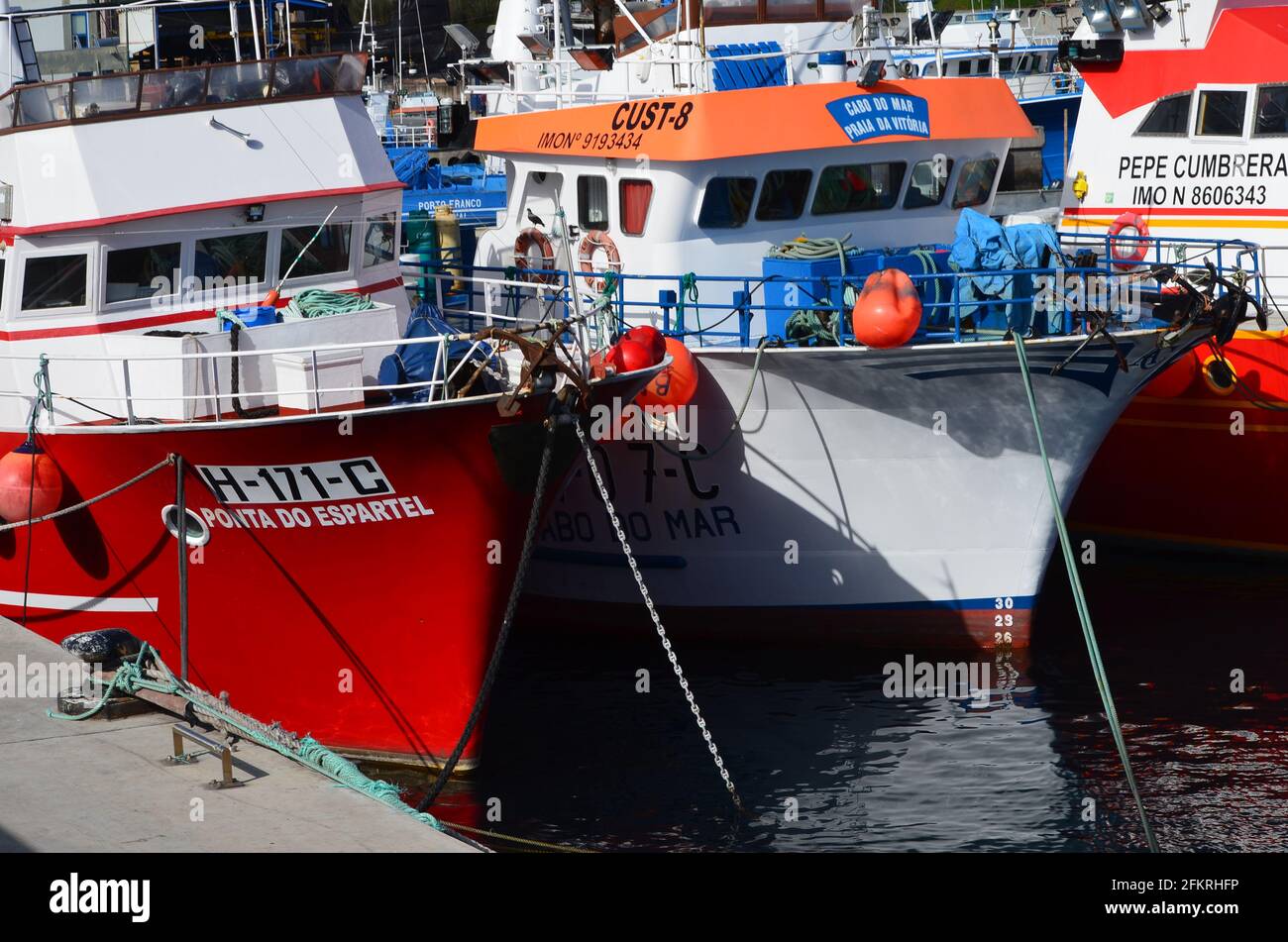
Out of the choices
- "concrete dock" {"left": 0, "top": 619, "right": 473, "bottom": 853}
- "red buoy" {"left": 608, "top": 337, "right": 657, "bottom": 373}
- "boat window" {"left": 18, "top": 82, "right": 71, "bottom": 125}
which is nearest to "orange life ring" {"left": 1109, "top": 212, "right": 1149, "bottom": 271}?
"red buoy" {"left": 608, "top": 337, "right": 657, "bottom": 373}

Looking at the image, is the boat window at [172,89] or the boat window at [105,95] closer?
the boat window at [105,95]

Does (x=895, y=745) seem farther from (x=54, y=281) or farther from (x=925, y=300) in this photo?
(x=54, y=281)

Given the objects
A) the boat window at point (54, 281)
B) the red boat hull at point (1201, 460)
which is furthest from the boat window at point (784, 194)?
the boat window at point (54, 281)

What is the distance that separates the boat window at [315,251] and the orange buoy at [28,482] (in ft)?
8.28

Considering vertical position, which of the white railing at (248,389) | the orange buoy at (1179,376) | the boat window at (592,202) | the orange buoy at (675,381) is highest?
the boat window at (592,202)

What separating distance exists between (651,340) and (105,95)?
473 cm

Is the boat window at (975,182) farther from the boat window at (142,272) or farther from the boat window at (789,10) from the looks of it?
the boat window at (142,272)

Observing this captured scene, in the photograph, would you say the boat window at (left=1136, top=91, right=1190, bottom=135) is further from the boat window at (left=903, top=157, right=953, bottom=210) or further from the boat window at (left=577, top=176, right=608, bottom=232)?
Result: the boat window at (left=577, top=176, right=608, bottom=232)

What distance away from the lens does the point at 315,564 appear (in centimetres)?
1130

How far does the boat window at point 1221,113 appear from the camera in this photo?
1695 centimetres

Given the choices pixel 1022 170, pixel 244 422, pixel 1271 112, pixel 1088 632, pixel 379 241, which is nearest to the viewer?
pixel 1088 632

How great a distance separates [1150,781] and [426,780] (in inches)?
221

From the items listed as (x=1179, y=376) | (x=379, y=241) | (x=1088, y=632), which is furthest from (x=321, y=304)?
(x=1179, y=376)
